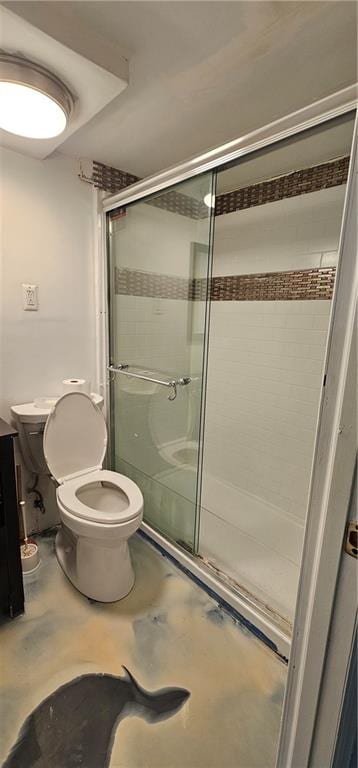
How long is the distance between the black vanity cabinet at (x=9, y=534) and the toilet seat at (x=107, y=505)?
23 cm

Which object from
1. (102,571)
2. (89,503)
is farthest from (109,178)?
(102,571)

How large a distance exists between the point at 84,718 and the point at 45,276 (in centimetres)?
185

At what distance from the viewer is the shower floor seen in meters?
1.02

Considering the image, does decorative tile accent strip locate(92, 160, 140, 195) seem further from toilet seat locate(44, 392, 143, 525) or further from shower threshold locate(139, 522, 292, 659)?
shower threshold locate(139, 522, 292, 659)

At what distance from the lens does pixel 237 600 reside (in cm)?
150

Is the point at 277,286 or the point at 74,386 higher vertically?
the point at 277,286

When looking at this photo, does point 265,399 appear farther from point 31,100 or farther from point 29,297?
point 31,100

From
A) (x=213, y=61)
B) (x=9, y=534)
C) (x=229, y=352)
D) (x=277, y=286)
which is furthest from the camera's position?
(x=229, y=352)

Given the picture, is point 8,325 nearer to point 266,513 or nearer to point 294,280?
point 294,280

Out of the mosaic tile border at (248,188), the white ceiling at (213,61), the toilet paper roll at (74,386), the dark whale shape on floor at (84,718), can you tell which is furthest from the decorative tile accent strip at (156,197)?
the dark whale shape on floor at (84,718)

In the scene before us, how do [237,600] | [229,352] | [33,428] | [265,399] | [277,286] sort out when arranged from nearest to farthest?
[237,600], [33,428], [277,286], [265,399], [229,352]

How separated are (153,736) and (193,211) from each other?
211 centimetres

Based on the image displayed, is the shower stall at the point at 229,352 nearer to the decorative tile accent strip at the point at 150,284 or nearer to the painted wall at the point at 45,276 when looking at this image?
the decorative tile accent strip at the point at 150,284

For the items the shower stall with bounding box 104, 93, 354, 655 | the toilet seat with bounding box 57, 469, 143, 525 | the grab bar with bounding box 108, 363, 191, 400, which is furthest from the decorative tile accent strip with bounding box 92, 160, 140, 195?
the toilet seat with bounding box 57, 469, 143, 525
